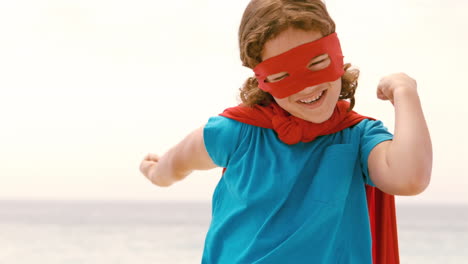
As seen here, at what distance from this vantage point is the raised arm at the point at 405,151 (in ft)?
3.15

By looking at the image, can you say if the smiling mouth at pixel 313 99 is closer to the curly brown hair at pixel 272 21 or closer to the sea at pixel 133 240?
the curly brown hair at pixel 272 21

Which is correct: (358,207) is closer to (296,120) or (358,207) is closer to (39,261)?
(296,120)

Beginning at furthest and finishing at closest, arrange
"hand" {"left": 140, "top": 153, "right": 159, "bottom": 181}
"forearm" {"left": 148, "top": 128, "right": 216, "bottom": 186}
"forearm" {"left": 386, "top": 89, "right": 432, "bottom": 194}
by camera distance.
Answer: "hand" {"left": 140, "top": 153, "right": 159, "bottom": 181}
"forearm" {"left": 148, "top": 128, "right": 216, "bottom": 186}
"forearm" {"left": 386, "top": 89, "right": 432, "bottom": 194}

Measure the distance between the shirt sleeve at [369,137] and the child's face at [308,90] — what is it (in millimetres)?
76

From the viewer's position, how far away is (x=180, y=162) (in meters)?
1.26

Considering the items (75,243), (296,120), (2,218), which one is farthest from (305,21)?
(2,218)

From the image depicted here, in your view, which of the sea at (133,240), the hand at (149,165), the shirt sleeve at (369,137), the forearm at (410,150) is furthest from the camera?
the sea at (133,240)

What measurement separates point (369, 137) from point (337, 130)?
64 millimetres

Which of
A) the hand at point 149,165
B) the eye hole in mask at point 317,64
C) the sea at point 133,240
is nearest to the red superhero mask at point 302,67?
the eye hole in mask at point 317,64

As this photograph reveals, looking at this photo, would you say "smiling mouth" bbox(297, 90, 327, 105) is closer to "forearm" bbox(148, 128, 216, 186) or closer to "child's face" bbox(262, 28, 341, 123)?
"child's face" bbox(262, 28, 341, 123)

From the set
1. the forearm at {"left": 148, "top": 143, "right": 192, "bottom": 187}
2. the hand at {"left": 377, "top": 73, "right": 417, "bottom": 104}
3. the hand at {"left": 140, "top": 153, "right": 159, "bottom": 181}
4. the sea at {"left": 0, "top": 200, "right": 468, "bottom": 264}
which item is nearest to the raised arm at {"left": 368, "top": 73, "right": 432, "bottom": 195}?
the hand at {"left": 377, "top": 73, "right": 417, "bottom": 104}

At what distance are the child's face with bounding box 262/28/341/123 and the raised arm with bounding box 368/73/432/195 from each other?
0.36 feet

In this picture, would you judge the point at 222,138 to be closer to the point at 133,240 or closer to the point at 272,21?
the point at 272,21

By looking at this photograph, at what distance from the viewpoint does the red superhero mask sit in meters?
1.04
